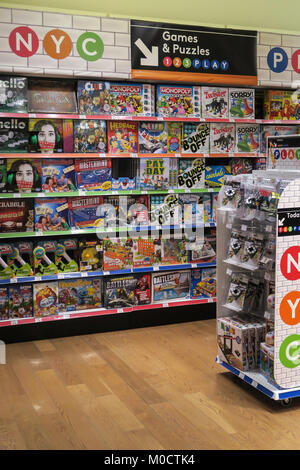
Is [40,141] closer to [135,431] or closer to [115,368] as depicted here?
[115,368]

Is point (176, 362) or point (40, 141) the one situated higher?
point (40, 141)

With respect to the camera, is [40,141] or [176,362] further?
[40,141]

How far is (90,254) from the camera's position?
5418 millimetres

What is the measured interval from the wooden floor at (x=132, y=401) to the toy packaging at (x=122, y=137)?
1830 millimetres

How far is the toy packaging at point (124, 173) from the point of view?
5410 millimetres

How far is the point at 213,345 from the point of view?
5004 millimetres

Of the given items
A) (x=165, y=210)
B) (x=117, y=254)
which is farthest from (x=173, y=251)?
(x=117, y=254)

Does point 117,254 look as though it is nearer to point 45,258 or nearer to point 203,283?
point 45,258

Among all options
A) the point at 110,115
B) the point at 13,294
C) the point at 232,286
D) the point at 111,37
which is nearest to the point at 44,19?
the point at 111,37

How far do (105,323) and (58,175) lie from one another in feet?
4.99

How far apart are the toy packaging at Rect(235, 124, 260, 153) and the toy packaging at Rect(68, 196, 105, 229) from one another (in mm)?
1586

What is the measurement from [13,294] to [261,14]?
4078 mm

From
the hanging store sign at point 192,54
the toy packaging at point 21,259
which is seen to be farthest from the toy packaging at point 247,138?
the toy packaging at point 21,259

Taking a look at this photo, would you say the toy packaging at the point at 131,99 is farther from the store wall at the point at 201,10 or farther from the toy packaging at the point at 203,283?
the toy packaging at the point at 203,283
